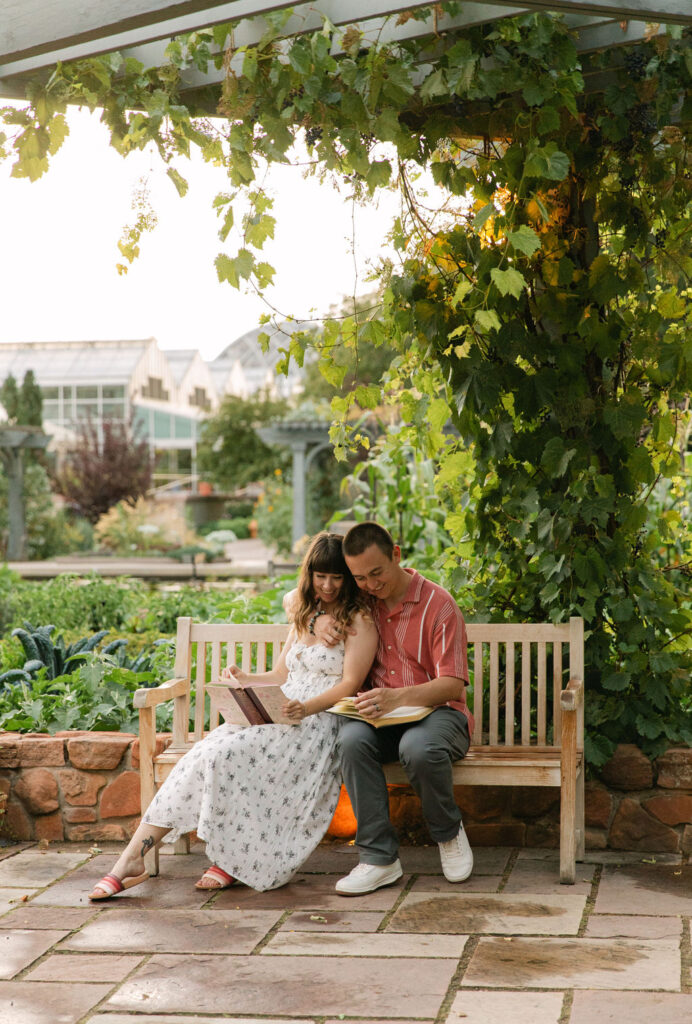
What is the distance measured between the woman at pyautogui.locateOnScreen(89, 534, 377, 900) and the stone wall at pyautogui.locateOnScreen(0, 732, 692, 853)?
46cm

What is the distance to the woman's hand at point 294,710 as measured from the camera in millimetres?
3672

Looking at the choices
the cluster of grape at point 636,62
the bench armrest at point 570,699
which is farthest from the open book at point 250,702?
the cluster of grape at point 636,62

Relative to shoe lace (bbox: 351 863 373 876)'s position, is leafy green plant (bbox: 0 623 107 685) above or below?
above

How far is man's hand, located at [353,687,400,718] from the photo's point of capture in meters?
3.65

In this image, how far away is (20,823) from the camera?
169 inches

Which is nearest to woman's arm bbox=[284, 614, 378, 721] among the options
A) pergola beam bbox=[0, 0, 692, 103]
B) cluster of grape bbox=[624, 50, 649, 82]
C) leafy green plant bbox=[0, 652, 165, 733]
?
leafy green plant bbox=[0, 652, 165, 733]

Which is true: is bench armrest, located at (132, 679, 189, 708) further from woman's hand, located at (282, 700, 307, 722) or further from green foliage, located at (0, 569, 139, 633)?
green foliage, located at (0, 569, 139, 633)

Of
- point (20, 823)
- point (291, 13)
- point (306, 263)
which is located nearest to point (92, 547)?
point (306, 263)

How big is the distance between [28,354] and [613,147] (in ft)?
126

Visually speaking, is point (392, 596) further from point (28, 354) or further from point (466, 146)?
point (28, 354)

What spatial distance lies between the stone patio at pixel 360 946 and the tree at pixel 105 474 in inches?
769

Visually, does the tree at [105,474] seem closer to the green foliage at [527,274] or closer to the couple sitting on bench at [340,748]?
the green foliage at [527,274]

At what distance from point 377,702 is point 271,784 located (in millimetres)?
438

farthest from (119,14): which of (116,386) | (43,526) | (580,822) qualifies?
(116,386)
